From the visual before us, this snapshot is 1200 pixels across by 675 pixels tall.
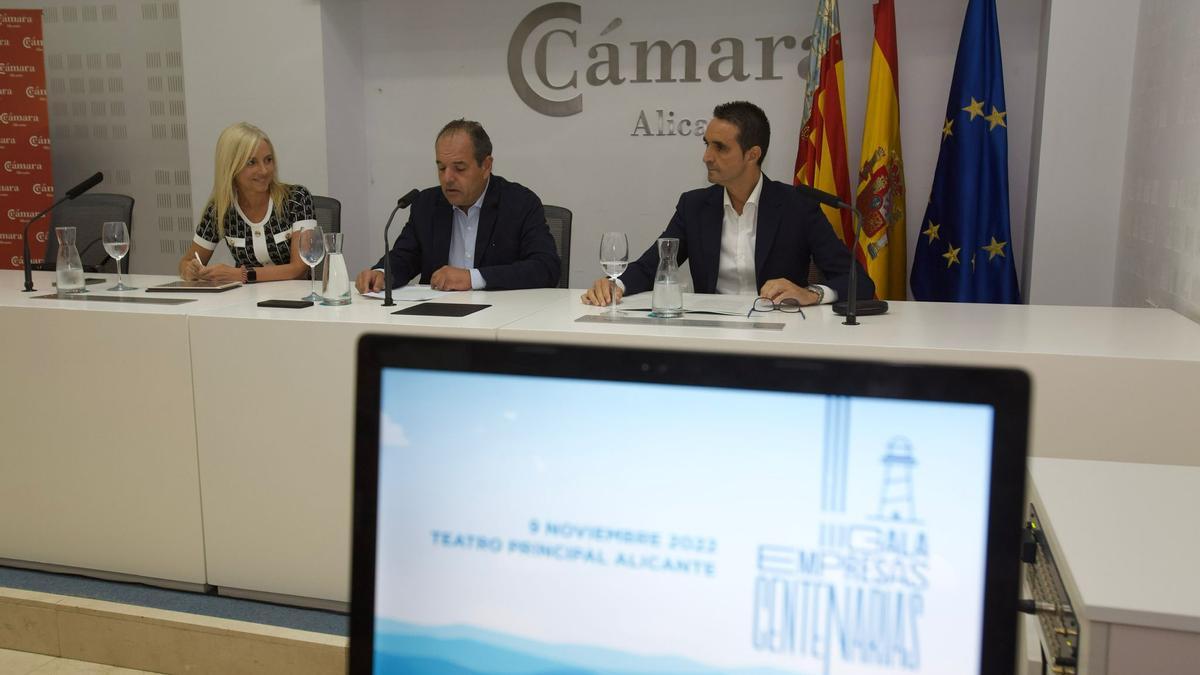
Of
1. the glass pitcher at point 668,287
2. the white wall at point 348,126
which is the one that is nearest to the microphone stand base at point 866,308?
the glass pitcher at point 668,287

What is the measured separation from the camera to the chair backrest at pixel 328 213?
3875mm

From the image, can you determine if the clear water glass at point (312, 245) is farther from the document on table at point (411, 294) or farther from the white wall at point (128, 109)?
the white wall at point (128, 109)

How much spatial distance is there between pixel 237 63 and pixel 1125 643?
4.93 meters

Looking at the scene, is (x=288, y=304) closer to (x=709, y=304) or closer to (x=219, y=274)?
(x=219, y=274)

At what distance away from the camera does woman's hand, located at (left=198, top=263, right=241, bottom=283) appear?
129 inches

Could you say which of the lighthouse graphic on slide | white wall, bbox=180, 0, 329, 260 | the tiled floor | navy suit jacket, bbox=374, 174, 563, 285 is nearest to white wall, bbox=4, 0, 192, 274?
white wall, bbox=180, 0, 329, 260

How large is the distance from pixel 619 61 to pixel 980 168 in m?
1.75

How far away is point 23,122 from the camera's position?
549cm

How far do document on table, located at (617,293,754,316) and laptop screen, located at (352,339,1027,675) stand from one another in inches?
78.2

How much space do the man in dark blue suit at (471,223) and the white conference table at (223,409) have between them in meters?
0.71

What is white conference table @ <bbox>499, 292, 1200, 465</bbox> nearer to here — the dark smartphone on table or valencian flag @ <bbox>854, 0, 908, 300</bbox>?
the dark smartphone on table

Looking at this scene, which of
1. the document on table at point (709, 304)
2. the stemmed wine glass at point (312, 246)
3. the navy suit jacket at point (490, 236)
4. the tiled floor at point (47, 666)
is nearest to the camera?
the tiled floor at point (47, 666)

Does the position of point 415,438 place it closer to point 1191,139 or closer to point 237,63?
point 1191,139

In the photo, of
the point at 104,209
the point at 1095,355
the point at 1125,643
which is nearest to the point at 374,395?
the point at 1125,643
